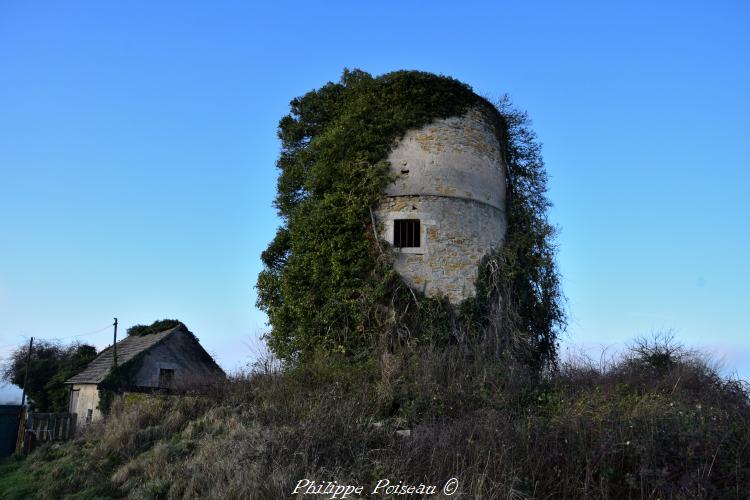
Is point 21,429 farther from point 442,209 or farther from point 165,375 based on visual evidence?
point 442,209

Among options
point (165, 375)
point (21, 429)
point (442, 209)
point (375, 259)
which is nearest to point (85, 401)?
point (165, 375)

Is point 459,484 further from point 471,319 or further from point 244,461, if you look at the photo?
point 471,319

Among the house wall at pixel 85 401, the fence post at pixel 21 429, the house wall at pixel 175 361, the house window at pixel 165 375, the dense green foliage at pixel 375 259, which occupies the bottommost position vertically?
the fence post at pixel 21 429

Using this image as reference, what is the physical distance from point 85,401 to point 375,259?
15.2m

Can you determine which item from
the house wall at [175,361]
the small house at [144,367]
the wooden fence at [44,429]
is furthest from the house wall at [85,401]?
the wooden fence at [44,429]

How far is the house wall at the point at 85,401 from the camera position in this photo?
811 inches

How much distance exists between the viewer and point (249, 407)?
10914 millimetres

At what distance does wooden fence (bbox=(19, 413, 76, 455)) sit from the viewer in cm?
1614

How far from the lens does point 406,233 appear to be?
13906mm

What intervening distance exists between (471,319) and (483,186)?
3698 millimetres

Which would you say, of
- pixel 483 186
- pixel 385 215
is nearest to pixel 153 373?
pixel 385 215

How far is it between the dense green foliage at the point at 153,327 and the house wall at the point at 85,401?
11.7ft

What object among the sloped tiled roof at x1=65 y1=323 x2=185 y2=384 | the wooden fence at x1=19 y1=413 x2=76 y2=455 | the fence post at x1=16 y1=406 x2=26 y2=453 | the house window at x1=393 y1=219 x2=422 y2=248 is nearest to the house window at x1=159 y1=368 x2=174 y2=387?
the sloped tiled roof at x1=65 y1=323 x2=185 y2=384

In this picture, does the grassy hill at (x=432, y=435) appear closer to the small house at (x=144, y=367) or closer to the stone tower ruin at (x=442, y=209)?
the stone tower ruin at (x=442, y=209)
